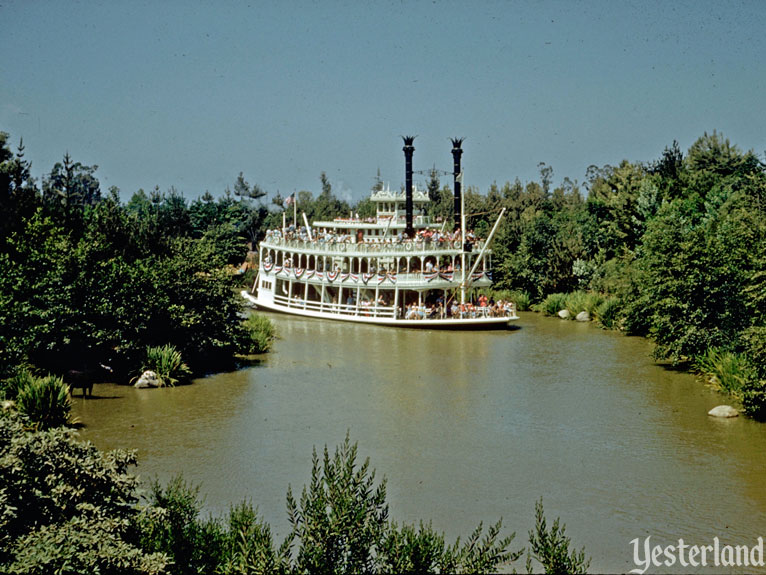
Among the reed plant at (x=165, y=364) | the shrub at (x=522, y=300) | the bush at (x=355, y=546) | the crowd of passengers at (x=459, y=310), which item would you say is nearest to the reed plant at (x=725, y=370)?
the bush at (x=355, y=546)

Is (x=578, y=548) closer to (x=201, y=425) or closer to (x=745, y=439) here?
(x=745, y=439)

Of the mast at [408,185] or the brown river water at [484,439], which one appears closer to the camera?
the brown river water at [484,439]

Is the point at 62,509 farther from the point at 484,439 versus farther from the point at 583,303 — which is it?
the point at 583,303

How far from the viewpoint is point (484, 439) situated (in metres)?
16.1

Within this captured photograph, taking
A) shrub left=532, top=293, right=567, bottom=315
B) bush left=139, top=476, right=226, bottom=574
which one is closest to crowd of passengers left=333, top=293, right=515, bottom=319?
shrub left=532, top=293, right=567, bottom=315

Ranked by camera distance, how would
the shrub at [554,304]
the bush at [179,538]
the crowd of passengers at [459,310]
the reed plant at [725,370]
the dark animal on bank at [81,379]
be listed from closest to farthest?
the bush at [179,538], the reed plant at [725,370], the dark animal on bank at [81,379], the crowd of passengers at [459,310], the shrub at [554,304]

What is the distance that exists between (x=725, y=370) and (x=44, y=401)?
50.7ft

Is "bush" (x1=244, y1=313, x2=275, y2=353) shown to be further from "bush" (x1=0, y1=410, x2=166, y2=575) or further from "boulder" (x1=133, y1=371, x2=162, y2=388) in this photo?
"bush" (x1=0, y1=410, x2=166, y2=575)

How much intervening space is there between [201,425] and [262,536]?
30.1ft

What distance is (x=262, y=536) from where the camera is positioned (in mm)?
8023

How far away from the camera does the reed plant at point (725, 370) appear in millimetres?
17703

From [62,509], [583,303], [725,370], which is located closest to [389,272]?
[583,303]

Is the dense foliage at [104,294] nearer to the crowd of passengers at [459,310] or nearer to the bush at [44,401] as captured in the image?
the bush at [44,401]

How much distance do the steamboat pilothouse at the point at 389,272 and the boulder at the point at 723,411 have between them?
48.1ft
